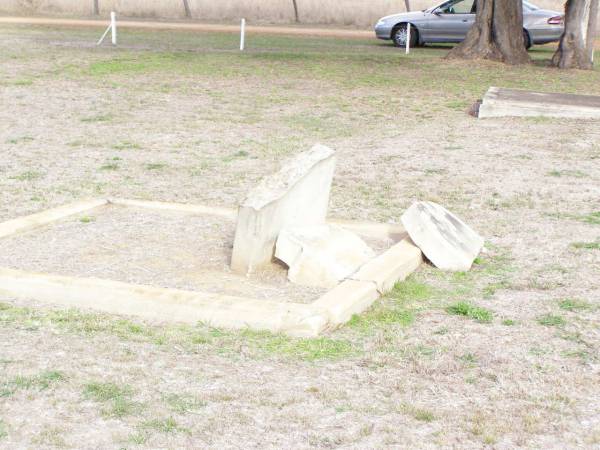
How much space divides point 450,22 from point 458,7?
55cm

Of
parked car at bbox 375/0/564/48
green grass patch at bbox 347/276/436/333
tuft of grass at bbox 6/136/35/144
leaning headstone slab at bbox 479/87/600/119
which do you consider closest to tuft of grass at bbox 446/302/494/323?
green grass patch at bbox 347/276/436/333

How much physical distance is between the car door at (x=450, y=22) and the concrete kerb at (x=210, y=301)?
848 inches

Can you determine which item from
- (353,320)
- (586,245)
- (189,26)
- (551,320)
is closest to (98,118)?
(586,245)

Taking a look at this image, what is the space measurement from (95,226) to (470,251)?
245 cm

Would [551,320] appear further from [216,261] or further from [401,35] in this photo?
[401,35]

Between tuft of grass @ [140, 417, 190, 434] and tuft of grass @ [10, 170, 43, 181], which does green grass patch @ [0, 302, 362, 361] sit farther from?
tuft of grass @ [10, 170, 43, 181]

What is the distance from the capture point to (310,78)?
17.9 metres

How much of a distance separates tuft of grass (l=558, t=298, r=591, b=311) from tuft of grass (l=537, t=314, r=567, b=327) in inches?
7.2

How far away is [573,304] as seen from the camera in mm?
5645

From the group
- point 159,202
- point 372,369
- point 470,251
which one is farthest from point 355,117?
point 372,369

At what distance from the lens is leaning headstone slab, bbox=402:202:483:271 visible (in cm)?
632

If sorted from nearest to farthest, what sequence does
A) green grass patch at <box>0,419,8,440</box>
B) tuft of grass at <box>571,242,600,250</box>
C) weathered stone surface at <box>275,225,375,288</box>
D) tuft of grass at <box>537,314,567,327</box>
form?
Result: green grass patch at <box>0,419,8,440</box> < tuft of grass at <box>537,314,567,327</box> < weathered stone surface at <box>275,225,375,288</box> < tuft of grass at <box>571,242,600,250</box>

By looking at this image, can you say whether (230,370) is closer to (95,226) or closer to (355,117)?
(95,226)

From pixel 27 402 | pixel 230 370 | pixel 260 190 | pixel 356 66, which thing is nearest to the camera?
pixel 27 402
